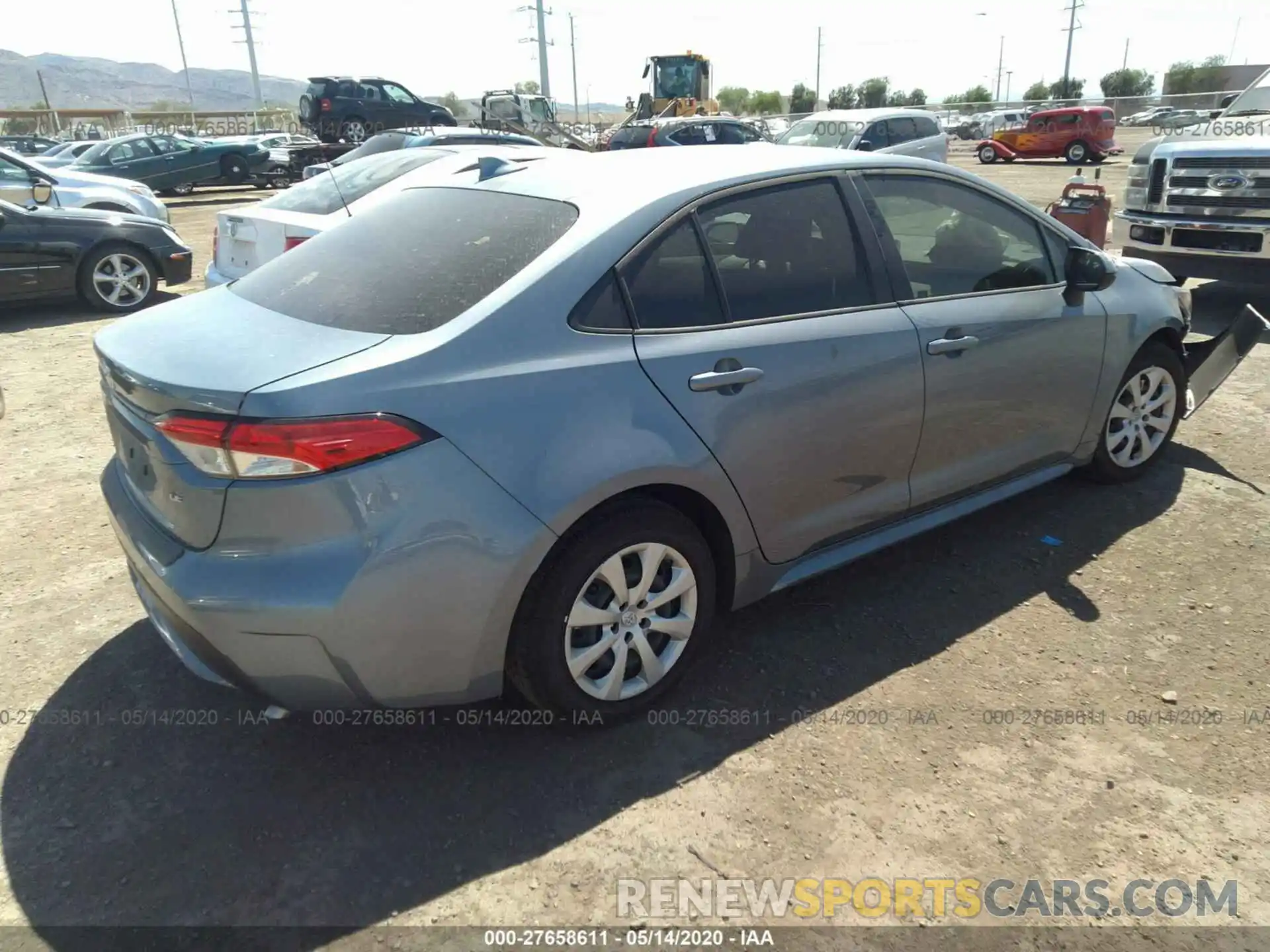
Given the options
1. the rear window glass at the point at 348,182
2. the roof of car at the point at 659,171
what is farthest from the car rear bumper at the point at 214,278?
the roof of car at the point at 659,171

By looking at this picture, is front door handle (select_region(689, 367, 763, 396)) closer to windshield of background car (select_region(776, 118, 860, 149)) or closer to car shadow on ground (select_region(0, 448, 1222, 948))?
car shadow on ground (select_region(0, 448, 1222, 948))

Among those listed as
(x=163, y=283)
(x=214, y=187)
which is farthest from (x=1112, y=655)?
(x=214, y=187)

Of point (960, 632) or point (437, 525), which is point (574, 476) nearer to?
point (437, 525)

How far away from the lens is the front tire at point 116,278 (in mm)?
8945

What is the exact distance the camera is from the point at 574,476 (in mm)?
2555

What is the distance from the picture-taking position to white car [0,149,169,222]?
991cm

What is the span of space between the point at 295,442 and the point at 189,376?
43cm

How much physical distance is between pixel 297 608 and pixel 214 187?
29.3m

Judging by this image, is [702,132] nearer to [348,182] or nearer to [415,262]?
[348,182]

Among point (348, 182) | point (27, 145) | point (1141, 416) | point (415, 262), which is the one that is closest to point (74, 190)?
point (348, 182)

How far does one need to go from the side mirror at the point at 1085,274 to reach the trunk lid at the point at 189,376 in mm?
2997

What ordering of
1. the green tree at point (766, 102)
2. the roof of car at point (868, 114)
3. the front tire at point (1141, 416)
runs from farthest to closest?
the green tree at point (766, 102), the roof of car at point (868, 114), the front tire at point (1141, 416)

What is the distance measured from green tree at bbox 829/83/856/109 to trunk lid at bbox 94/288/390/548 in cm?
8395

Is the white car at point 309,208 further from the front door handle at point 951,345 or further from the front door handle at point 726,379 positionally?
the front door handle at point 726,379
